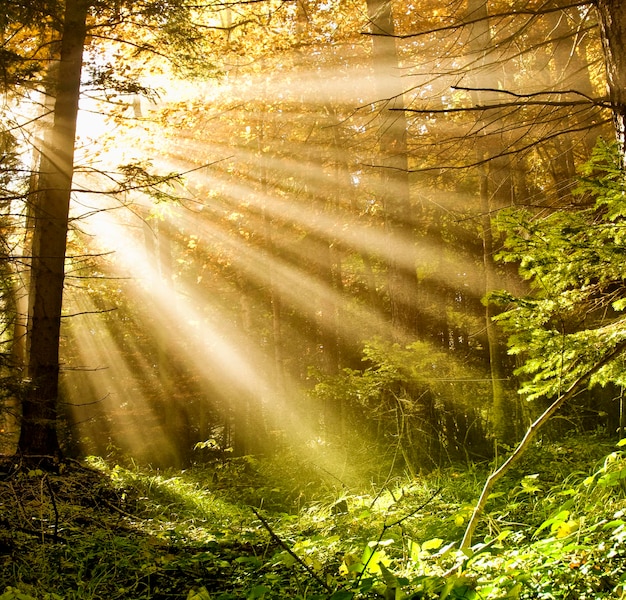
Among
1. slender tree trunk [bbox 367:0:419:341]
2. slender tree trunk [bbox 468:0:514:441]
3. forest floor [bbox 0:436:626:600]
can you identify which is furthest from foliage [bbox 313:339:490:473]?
slender tree trunk [bbox 367:0:419:341]

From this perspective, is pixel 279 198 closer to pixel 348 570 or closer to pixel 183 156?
pixel 183 156

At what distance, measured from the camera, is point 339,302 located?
614 inches

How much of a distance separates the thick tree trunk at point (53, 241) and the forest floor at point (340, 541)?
0.76 metres

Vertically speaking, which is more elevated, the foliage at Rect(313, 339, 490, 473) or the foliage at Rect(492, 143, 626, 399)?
the foliage at Rect(492, 143, 626, 399)

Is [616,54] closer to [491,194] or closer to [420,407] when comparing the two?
[420,407]

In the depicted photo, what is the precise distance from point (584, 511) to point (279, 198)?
12811mm

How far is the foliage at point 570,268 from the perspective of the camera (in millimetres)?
3320

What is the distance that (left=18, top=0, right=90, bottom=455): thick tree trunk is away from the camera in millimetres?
6234

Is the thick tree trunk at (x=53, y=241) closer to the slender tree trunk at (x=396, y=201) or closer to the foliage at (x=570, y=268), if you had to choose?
the slender tree trunk at (x=396, y=201)

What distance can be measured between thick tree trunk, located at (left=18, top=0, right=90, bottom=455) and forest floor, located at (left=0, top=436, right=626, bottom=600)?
29.7 inches

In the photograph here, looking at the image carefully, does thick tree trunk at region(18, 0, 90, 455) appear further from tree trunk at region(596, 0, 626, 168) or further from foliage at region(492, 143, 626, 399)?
tree trunk at region(596, 0, 626, 168)

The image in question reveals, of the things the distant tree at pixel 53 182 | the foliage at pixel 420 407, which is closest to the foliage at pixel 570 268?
the foliage at pixel 420 407

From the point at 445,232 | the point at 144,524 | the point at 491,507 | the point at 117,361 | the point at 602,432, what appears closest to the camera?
the point at 491,507

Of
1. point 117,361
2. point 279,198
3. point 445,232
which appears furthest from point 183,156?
point 445,232
